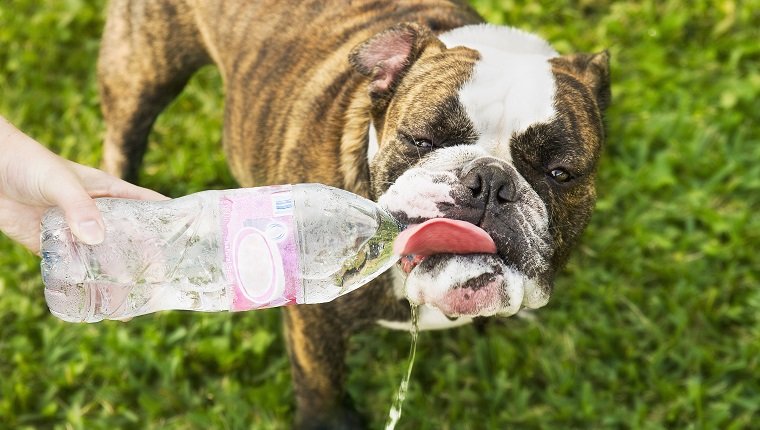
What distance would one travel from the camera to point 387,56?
2.87m

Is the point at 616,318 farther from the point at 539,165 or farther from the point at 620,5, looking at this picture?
the point at 620,5

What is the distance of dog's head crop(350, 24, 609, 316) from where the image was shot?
2424 millimetres

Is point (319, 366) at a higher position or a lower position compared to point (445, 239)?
lower

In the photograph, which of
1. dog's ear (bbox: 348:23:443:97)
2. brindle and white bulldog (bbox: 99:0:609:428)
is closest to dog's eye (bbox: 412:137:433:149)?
brindle and white bulldog (bbox: 99:0:609:428)

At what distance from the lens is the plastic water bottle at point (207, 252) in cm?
245

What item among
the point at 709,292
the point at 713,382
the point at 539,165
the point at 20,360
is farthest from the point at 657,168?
the point at 20,360

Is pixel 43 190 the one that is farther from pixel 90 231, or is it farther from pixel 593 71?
pixel 593 71

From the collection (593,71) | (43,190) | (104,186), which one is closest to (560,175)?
(593,71)

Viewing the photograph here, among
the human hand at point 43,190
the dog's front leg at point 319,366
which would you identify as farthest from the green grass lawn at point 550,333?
the human hand at point 43,190

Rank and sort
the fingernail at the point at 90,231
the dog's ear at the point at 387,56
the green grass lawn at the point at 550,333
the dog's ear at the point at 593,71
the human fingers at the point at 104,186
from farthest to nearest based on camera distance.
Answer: the green grass lawn at the point at 550,333
the dog's ear at the point at 593,71
the dog's ear at the point at 387,56
the human fingers at the point at 104,186
the fingernail at the point at 90,231

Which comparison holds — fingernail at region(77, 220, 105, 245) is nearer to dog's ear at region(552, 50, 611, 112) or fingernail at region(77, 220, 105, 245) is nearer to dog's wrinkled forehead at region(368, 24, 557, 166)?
dog's wrinkled forehead at region(368, 24, 557, 166)

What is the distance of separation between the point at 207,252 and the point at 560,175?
1074 mm

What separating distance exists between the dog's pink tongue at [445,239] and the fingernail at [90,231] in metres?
0.78

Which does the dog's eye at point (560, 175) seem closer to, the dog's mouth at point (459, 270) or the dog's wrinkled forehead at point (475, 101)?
the dog's wrinkled forehead at point (475, 101)
